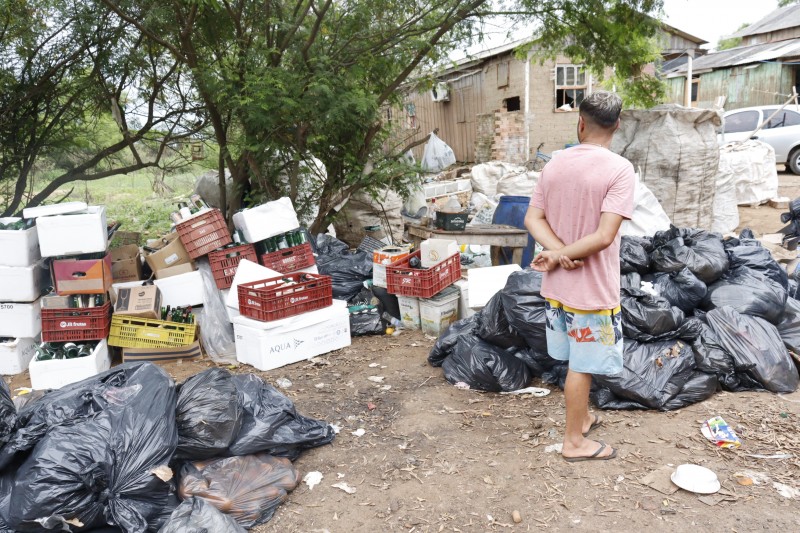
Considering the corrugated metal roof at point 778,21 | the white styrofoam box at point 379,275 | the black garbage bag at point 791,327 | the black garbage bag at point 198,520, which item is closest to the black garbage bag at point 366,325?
the white styrofoam box at point 379,275

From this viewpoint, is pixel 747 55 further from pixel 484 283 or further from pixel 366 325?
pixel 366 325

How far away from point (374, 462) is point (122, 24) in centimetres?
589

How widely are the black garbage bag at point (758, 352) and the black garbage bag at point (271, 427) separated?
245 centimetres

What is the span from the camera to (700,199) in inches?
312

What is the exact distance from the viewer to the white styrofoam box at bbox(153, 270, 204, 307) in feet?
17.7

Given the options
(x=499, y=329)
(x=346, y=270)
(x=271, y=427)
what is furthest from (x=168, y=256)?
(x=499, y=329)

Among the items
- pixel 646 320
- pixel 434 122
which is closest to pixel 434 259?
pixel 646 320

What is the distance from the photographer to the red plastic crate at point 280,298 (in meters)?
4.83

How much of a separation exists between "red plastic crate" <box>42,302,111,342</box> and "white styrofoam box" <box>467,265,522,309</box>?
9.56ft

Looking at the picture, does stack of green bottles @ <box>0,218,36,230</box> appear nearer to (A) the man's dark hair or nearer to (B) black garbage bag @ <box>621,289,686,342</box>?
(A) the man's dark hair

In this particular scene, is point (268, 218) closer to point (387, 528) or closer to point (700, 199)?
point (387, 528)

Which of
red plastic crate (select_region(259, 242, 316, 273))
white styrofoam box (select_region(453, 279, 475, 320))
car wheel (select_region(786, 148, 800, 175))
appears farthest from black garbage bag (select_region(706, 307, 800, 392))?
car wheel (select_region(786, 148, 800, 175))

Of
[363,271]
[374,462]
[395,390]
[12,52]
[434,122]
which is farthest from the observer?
[434,122]

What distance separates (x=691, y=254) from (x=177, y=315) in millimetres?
4038
